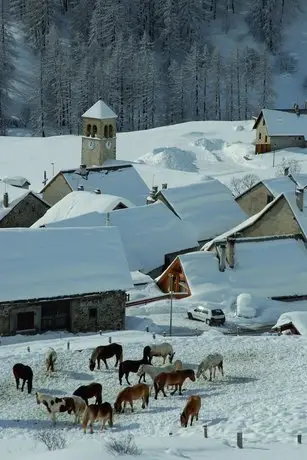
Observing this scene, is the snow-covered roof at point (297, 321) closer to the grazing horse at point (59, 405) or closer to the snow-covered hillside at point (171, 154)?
the grazing horse at point (59, 405)

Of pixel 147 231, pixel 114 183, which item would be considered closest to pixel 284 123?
pixel 114 183

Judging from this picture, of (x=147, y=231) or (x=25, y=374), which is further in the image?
(x=147, y=231)

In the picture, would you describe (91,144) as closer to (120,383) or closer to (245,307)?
(245,307)

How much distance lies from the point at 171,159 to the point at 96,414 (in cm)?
7533

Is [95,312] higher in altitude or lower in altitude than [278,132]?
lower

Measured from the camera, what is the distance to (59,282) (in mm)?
44156

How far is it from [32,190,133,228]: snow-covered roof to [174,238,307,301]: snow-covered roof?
45.4 feet

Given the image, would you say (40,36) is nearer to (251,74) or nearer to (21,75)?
(21,75)

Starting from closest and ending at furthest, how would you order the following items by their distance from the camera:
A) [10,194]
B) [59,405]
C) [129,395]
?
1. [59,405]
2. [129,395]
3. [10,194]

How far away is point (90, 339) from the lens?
3847 cm

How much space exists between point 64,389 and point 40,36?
12184 cm

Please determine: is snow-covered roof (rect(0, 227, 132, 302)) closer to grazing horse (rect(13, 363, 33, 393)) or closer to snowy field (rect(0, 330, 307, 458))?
snowy field (rect(0, 330, 307, 458))

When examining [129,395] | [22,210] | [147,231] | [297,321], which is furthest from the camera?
[22,210]

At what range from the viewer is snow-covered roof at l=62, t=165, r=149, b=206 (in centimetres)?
7406
